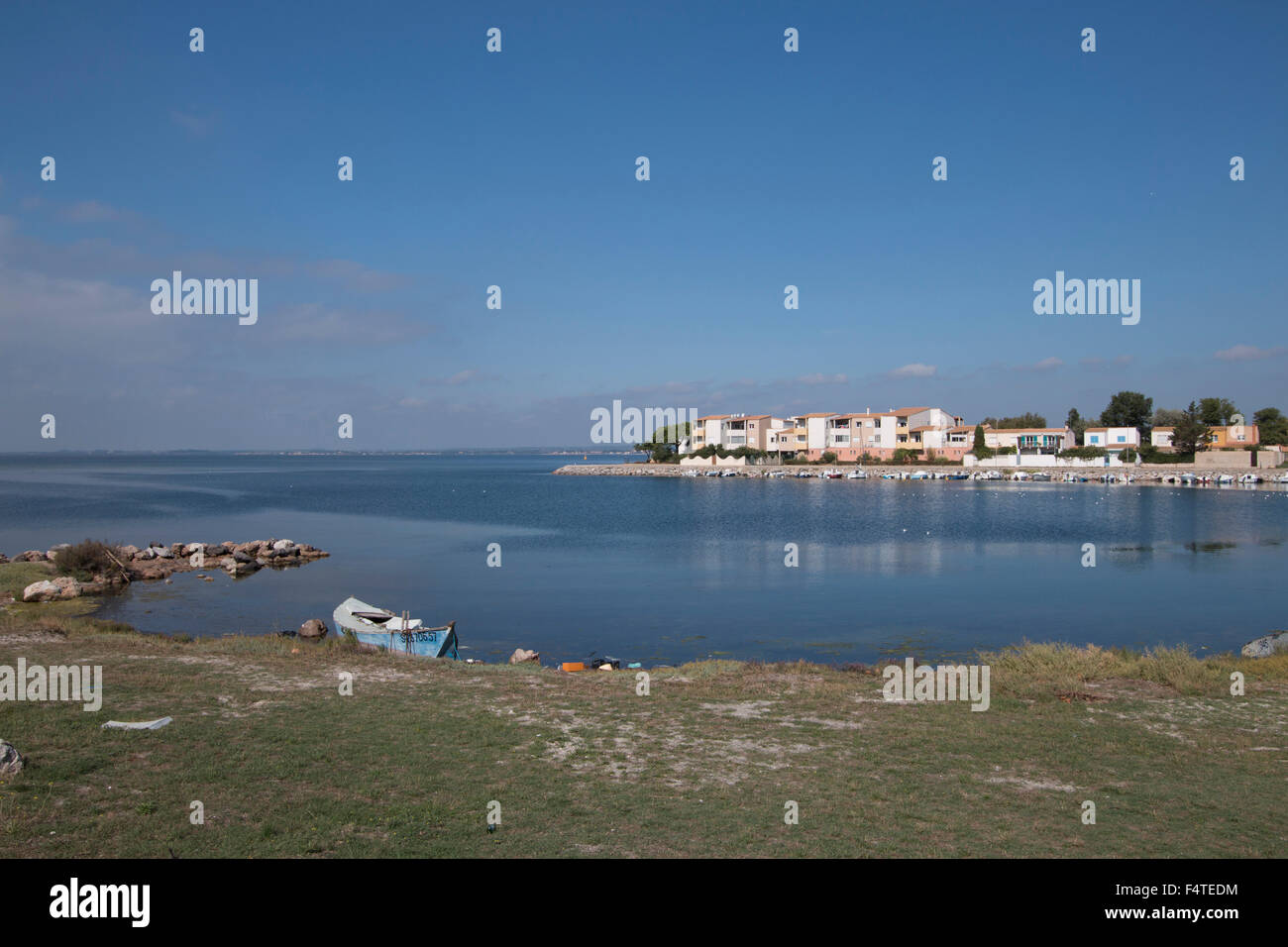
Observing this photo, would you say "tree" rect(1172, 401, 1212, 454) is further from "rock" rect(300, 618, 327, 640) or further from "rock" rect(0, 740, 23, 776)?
"rock" rect(0, 740, 23, 776)

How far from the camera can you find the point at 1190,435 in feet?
380

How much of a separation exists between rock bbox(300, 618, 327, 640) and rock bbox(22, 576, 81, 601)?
490 inches

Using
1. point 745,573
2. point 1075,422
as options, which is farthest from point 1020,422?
point 745,573

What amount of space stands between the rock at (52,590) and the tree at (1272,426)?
14083 cm

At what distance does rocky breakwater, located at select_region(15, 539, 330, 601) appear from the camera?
99.9ft

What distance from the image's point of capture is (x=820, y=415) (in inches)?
5640

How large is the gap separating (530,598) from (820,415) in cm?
11885

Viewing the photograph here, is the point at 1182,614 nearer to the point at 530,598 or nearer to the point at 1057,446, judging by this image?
the point at 530,598

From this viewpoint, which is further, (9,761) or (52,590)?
(52,590)

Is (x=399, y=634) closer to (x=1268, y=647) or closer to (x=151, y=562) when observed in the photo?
(x=1268, y=647)

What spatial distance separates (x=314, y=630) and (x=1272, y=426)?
139 metres

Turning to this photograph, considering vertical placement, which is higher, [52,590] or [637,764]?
[637,764]
